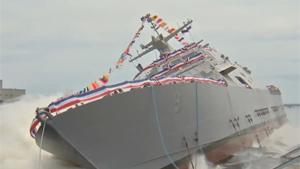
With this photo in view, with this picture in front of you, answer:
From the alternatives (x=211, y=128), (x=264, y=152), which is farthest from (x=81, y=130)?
(x=264, y=152)

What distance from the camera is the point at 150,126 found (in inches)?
404

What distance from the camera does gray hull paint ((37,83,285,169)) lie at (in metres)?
9.02

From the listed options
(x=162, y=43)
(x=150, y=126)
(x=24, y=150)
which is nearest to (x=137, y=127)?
(x=150, y=126)

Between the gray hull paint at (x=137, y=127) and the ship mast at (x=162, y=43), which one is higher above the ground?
the ship mast at (x=162, y=43)

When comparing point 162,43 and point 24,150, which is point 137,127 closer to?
point 24,150

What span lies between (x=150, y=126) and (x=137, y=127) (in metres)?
0.44

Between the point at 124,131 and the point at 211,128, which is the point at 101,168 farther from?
the point at 211,128

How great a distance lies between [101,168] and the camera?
9352 mm

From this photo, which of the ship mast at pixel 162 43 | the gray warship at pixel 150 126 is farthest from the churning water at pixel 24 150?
the ship mast at pixel 162 43

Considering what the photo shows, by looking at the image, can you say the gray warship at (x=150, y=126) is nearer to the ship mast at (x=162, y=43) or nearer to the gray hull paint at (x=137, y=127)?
the gray hull paint at (x=137, y=127)

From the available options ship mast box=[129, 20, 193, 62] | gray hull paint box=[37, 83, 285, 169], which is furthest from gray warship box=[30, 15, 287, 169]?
ship mast box=[129, 20, 193, 62]

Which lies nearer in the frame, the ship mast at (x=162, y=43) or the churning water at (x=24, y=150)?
the churning water at (x=24, y=150)

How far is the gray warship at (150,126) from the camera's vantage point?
29.7 feet

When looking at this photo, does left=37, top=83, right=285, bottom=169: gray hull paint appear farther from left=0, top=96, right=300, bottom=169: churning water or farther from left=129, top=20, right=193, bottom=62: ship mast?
left=129, top=20, right=193, bottom=62: ship mast
